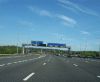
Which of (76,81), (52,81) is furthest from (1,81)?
(76,81)

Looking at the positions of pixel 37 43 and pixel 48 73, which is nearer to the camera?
pixel 48 73

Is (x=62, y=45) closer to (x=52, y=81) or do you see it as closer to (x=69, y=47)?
(x=69, y=47)

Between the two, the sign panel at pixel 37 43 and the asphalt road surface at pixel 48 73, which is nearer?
the asphalt road surface at pixel 48 73

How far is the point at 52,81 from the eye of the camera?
12.3 meters

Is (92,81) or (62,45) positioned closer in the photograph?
(92,81)

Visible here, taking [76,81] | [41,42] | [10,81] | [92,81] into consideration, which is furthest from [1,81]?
[41,42]

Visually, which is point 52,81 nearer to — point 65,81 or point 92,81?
point 65,81

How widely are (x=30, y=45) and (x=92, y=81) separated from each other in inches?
4924

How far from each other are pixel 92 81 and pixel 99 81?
335 millimetres

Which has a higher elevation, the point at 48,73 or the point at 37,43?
the point at 37,43

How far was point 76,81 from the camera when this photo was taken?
12.5m

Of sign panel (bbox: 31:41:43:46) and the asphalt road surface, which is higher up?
sign panel (bbox: 31:41:43:46)

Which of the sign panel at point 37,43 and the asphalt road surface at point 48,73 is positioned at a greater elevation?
the sign panel at point 37,43

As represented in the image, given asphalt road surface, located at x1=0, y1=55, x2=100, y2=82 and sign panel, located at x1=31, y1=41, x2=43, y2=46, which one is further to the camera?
sign panel, located at x1=31, y1=41, x2=43, y2=46
